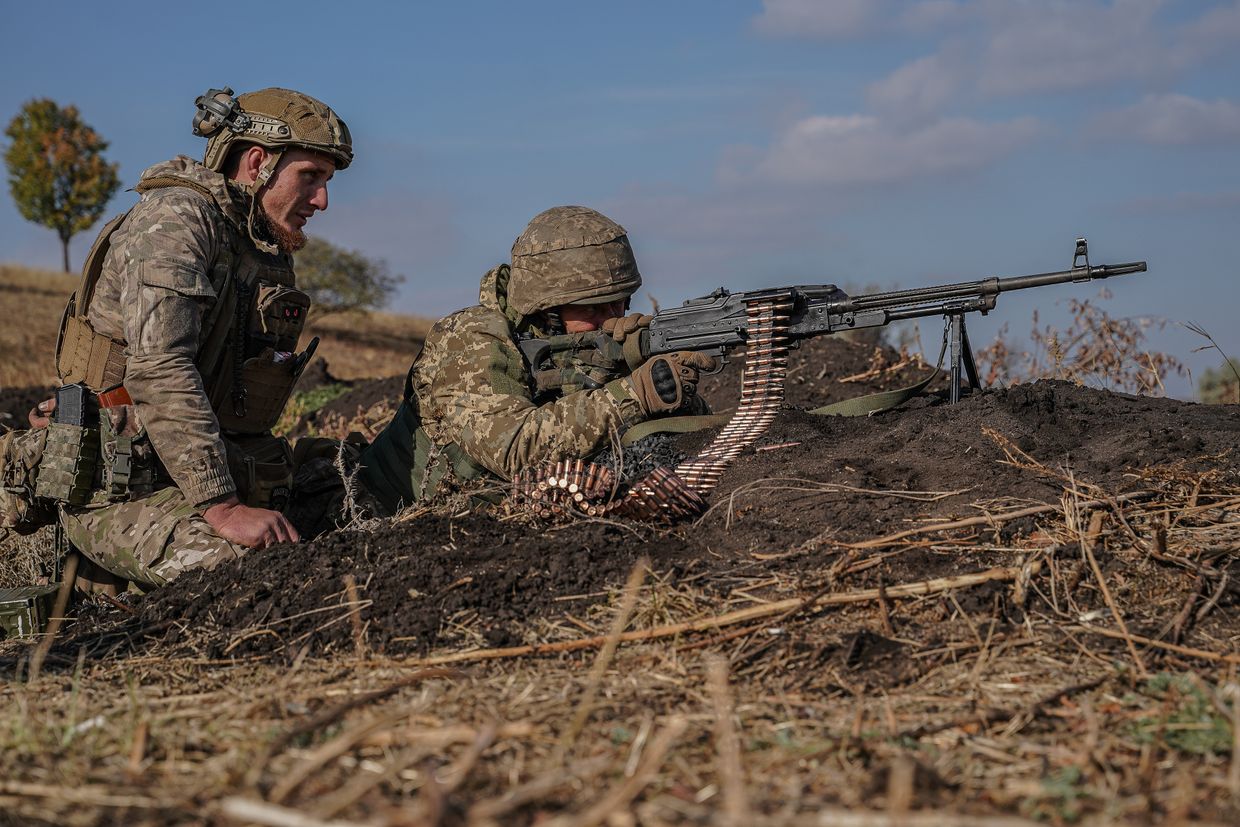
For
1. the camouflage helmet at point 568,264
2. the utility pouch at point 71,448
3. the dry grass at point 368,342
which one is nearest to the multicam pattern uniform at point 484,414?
the camouflage helmet at point 568,264

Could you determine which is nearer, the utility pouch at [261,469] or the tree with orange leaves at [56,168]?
the utility pouch at [261,469]

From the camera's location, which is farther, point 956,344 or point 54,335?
point 54,335

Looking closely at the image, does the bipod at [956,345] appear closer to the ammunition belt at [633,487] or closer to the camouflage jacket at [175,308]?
the ammunition belt at [633,487]

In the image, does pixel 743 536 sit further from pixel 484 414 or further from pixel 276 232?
pixel 276 232

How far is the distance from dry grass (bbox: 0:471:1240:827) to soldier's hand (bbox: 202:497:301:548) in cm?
102

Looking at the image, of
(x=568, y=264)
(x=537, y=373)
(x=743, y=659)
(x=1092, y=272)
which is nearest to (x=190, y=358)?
(x=537, y=373)

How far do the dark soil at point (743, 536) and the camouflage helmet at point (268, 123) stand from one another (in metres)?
2.18

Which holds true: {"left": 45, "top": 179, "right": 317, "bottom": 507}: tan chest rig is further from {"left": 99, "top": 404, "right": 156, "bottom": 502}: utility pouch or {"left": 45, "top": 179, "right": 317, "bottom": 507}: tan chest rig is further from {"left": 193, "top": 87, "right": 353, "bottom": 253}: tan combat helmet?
{"left": 193, "top": 87, "right": 353, "bottom": 253}: tan combat helmet

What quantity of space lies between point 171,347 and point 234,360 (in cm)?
65

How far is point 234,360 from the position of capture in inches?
249

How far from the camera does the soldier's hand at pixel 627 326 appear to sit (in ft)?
21.4

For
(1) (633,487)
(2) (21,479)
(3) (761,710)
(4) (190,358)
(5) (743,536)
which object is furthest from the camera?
(2) (21,479)

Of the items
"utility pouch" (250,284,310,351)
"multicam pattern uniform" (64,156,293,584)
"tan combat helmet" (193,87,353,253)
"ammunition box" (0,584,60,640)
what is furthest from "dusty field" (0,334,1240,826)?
"tan combat helmet" (193,87,353,253)

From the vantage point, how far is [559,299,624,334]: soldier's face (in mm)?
6723
